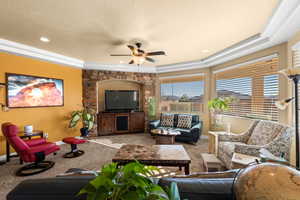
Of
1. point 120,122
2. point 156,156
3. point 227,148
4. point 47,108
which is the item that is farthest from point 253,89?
point 47,108

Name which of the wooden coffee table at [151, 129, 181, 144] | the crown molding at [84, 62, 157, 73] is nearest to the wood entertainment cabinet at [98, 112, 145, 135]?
the crown molding at [84, 62, 157, 73]

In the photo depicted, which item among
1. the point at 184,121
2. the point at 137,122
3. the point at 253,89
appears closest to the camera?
the point at 253,89

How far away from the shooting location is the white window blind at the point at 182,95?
485 cm

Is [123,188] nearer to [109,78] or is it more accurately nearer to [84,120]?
[84,120]

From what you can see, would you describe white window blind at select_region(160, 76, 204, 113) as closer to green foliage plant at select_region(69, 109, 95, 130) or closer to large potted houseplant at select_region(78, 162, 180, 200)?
green foliage plant at select_region(69, 109, 95, 130)

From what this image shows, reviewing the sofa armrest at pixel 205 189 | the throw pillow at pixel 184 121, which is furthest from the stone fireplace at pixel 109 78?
the sofa armrest at pixel 205 189

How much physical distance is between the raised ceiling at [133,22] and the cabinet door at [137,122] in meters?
2.93

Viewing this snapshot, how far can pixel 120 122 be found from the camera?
17.2 ft

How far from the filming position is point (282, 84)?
2541mm

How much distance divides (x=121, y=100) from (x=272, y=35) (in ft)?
15.6

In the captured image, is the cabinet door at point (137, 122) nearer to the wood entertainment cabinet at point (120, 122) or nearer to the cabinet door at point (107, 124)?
the wood entertainment cabinet at point (120, 122)

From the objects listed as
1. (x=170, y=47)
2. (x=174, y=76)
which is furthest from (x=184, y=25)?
(x=174, y=76)

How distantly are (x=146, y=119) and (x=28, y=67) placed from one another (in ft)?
13.3

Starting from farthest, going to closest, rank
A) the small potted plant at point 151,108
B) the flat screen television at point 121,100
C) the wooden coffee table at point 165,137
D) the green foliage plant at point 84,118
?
the small potted plant at point 151,108, the flat screen television at point 121,100, the green foliage plant at point 84,118, the wooden coffee table at point 165,137
